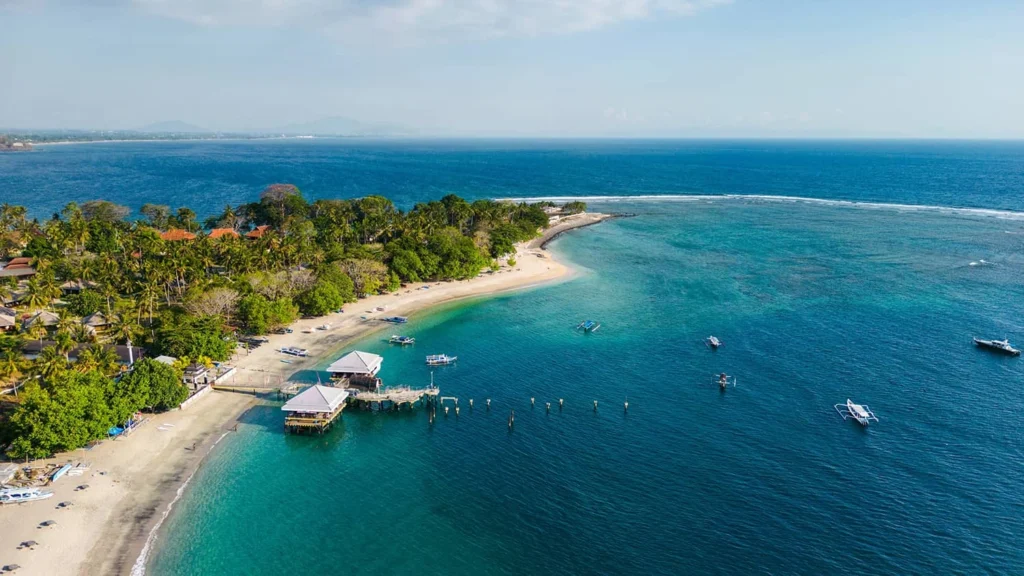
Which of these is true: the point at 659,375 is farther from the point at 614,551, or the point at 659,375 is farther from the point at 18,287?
the point at 18,287

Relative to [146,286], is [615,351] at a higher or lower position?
lower

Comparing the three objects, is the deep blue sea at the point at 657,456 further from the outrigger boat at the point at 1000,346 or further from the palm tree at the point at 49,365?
the palm tree at the point at 49,365

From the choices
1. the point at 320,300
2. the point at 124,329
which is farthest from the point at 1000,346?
the point at 124,329

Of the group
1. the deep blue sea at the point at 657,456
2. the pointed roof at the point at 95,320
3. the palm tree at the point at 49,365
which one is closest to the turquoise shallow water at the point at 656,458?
the deep blue sea at the point at 657,456

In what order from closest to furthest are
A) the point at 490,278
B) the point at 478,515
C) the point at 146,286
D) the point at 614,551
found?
the point at 614,551
the point at 478,515
the point at 146,286
the point at 490,278

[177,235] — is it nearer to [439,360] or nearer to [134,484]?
[439,360]

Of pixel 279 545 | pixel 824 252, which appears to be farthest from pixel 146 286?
pixel 824 252

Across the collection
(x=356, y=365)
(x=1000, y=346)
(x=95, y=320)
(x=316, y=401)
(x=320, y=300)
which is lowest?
(x=316, y=401)
